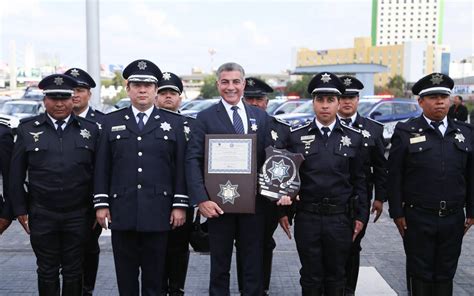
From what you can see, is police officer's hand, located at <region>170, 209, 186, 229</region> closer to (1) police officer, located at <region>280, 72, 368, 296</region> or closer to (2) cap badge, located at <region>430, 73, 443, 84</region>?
(1) police officer, located at <region>280, 72, 368, 296</region>

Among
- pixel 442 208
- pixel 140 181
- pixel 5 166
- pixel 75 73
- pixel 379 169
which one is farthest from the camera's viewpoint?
pixel 75 73

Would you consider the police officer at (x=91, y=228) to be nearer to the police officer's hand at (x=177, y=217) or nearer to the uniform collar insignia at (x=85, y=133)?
the uniform collar insignia at (x=85, y=133)

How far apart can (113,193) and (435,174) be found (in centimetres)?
237

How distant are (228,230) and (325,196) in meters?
0.75

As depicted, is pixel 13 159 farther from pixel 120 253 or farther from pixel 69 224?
pixel 120 253

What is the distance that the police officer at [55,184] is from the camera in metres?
3.95

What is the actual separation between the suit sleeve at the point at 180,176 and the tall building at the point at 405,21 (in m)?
179

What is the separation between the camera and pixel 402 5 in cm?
17350

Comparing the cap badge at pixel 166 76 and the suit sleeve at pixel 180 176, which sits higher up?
the cap badge at pixel 166 76

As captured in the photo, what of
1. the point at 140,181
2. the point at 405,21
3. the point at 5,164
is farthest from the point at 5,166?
the point at 405,21

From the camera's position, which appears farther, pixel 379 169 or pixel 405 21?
pixel 405 21

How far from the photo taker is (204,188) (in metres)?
3.83

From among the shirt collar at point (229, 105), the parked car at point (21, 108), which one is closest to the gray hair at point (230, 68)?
the shirt collar at point (229, 105)

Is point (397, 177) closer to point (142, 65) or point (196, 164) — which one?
point (196, 164)
